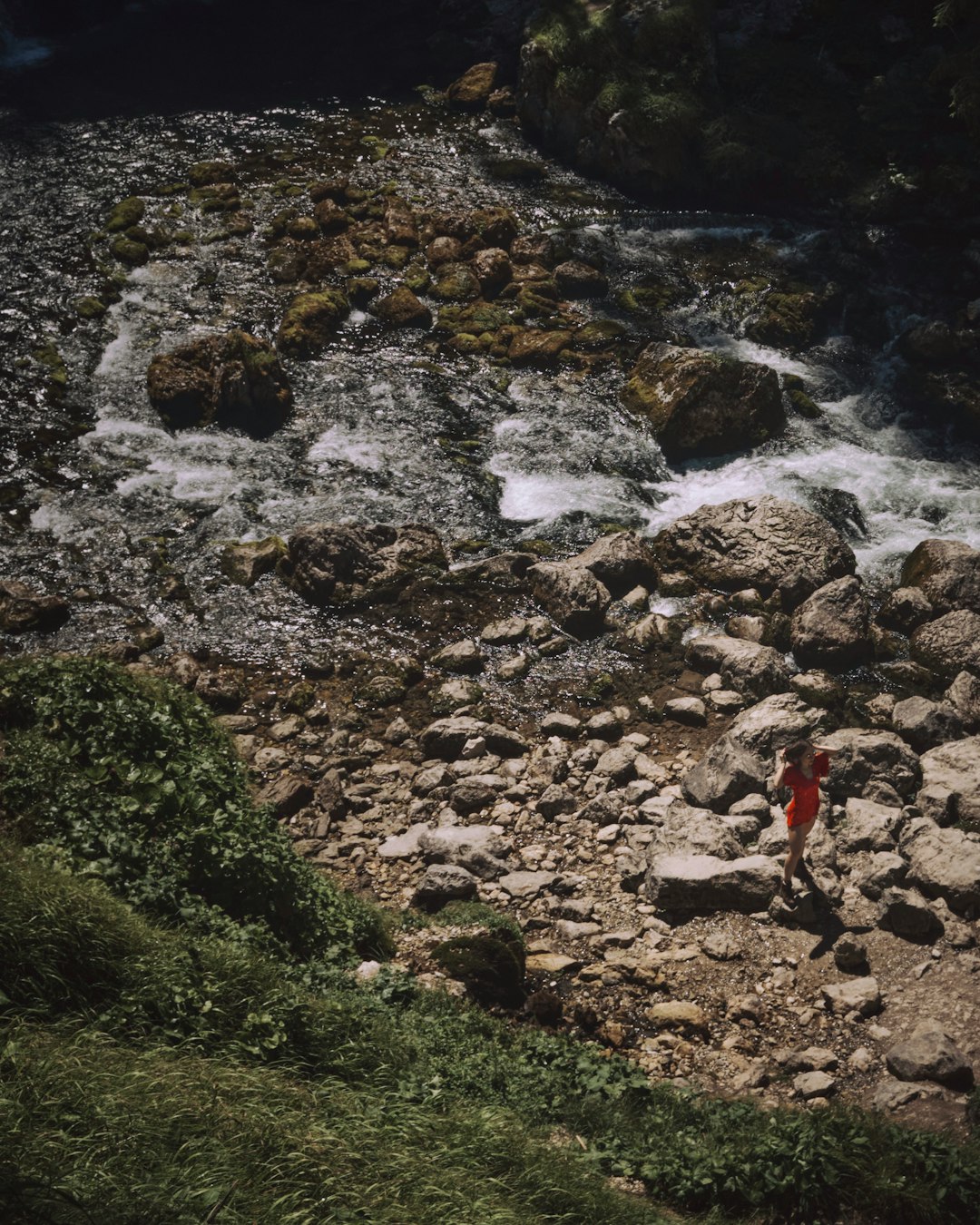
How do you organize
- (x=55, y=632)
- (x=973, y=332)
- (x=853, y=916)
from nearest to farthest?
1. (x=853, y=916)
2. (x=55, y=632)
3. (x=973, y=332)

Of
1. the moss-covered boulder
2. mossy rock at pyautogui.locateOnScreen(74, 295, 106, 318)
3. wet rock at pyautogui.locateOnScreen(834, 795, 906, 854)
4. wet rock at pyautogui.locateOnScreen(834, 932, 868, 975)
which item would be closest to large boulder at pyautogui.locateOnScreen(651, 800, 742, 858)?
wet rock at pyautogui.locateOnScreen(834, 795, 906, 854)

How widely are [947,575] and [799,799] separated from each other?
5793 millimetres

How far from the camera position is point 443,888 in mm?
9844

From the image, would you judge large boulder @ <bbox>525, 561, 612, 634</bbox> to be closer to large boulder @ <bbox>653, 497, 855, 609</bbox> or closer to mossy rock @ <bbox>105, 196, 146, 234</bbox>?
large boulder @ <bbox>653, 497, 855, 609</bbox>

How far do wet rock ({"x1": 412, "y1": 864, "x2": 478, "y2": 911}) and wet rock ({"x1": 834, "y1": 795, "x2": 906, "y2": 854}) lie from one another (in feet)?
11.9

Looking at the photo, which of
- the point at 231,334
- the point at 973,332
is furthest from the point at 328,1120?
the point at 973,332

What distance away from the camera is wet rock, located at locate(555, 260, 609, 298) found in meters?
19.9

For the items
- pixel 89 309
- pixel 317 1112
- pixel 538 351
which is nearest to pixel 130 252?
pixel 89 309

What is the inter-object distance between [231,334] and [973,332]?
42.1ft

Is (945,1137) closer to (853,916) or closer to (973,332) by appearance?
(853,916)

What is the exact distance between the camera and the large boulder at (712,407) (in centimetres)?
1670

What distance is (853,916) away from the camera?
931 cm

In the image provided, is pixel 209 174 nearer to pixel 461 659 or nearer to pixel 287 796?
pixel 461 659

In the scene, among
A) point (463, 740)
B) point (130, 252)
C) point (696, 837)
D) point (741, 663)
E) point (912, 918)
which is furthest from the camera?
point (130, 252)
